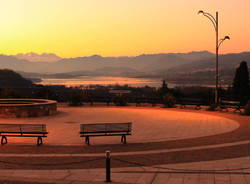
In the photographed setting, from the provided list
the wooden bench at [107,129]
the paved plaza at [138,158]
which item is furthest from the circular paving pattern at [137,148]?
the wooden bench at [107,129]

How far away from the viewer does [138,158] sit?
35.2ft

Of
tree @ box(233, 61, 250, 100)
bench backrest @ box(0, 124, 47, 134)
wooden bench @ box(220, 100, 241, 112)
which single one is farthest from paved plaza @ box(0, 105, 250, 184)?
tree @ box(233, 61, 250, 100)

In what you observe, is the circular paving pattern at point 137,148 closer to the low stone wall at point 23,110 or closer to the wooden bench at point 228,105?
the low stone wall at point 23,110

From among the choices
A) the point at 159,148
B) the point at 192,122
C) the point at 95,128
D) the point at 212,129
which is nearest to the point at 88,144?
the point at 95,128

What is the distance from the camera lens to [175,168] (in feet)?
31.0

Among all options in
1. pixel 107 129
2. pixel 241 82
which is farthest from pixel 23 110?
pixel 241 82

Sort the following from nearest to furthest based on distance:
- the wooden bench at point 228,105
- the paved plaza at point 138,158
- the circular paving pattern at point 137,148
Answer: the paved plaza at point 138,158 < the circular paving pattern at point 137,148 < the wooden bench at point 228,105

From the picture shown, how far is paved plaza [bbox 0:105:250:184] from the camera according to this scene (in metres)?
8.69

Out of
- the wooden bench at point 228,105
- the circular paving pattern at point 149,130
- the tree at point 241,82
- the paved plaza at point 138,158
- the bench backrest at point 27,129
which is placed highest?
the tree at point 241,82

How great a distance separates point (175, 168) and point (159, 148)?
2.90m

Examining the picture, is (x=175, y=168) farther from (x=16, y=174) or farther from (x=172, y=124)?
(x=172, y=124)

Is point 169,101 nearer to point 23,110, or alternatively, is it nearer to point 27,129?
point 23,110

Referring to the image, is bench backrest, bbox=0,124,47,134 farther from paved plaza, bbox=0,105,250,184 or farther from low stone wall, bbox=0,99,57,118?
low stone wall, bbox=0,99,57,118

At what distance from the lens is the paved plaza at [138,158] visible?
869 centimetres
